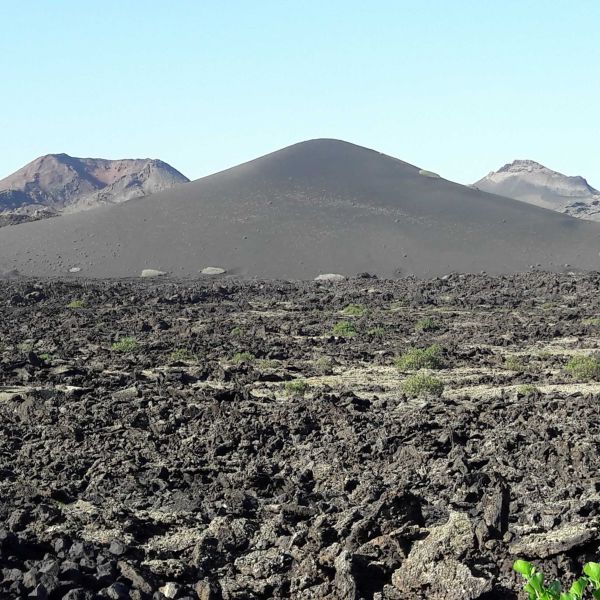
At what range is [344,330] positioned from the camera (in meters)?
28.6

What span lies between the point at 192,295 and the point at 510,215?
42900 millimetres

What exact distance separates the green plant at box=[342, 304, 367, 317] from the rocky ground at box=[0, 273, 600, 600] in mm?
9347

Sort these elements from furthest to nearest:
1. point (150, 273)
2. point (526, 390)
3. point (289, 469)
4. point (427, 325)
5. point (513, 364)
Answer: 1. point (150, 273)
2. point (427, 325)
3. point (513, 364)
4. point (526, 390)
5. point (289, 469)

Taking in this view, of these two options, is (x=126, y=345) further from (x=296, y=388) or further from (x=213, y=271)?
(x=213, y=271)

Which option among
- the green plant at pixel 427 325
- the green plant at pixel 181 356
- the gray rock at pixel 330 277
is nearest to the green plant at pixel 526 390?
the green plant at pixel 181 356

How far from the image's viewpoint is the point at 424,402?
53.7ft

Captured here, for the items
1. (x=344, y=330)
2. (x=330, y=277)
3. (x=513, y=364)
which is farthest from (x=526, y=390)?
(x=330, y=277)

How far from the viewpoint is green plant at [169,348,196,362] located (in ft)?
73.9

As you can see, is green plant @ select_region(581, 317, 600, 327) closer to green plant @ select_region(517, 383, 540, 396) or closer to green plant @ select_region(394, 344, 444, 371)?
green plant @ select_region(394, 344, 444, 371)

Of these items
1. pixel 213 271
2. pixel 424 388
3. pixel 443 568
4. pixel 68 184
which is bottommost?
pixel 213 271

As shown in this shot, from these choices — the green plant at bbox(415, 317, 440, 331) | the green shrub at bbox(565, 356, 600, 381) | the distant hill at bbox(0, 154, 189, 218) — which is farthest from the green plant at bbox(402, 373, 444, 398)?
the distant hill at bbox(0, 154, 189, 218)

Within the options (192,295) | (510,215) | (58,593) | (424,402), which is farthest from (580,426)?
(510,215)

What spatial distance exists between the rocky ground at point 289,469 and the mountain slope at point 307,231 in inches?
1671

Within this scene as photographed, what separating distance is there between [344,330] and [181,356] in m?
7.07
